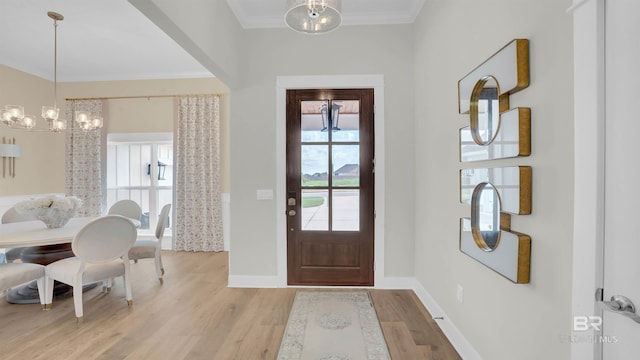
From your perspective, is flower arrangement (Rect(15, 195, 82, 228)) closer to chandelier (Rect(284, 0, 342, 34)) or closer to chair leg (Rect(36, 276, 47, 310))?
chair leg (Rect(36, 276, 47, 310))

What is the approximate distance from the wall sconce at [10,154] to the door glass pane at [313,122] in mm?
4652

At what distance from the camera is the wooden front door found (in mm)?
3285

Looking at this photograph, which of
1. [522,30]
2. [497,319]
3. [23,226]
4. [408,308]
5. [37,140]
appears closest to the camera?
[522,30]

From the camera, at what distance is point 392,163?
10.7 feet

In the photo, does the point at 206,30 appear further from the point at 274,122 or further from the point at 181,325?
the point at 181,325

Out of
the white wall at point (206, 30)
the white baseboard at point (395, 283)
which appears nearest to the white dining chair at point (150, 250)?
the white wall at point (206, 30)

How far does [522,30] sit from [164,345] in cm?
306

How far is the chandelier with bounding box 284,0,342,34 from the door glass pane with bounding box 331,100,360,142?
1.45 metres

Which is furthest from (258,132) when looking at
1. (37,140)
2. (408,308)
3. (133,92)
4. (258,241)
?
(37,140)

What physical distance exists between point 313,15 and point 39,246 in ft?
11.7

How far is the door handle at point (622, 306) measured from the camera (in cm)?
90

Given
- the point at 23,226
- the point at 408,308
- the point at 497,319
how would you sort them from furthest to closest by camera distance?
the point at 23,226
the point at 408,308
the point at 497,319

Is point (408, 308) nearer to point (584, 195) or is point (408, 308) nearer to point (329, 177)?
point (329, 177)

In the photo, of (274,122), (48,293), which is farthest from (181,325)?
(274,122)
